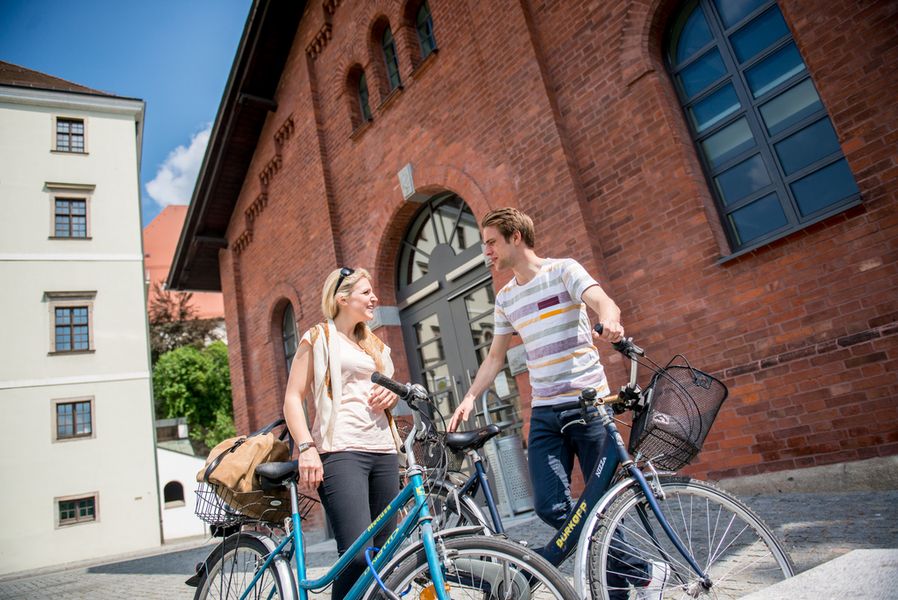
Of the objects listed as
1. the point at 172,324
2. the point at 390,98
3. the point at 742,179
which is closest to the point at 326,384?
the point at 742,179

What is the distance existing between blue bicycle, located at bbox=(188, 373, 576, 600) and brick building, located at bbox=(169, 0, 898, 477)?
334 cm

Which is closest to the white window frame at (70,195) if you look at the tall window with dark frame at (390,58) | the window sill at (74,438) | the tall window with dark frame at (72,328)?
the tall window with dark frame at (72,328)

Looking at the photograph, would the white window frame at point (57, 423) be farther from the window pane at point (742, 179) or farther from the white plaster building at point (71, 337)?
the window pane at point (742, 179)

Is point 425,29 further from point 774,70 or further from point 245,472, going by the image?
point 245,472

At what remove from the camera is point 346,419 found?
274 cm

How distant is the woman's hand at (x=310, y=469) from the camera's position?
2.54m

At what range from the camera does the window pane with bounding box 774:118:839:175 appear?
4609 mm

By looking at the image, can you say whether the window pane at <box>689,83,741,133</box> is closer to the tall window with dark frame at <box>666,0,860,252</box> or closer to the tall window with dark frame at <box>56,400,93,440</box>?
the tall window with dark frame at <box>666,0,860,252</box>

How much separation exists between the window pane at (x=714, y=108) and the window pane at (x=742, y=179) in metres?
0.49

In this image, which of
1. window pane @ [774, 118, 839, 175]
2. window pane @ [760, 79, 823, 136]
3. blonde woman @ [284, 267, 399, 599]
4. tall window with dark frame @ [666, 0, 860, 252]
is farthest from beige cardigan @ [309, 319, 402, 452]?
window pane @ [760, 79, 823, 136]

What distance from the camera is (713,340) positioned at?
4.96 metres

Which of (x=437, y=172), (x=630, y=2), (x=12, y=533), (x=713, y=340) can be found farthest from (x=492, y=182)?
(x=12, y=533)

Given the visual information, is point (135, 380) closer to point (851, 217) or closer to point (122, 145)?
point (122, 145)

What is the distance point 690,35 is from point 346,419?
4.94m
